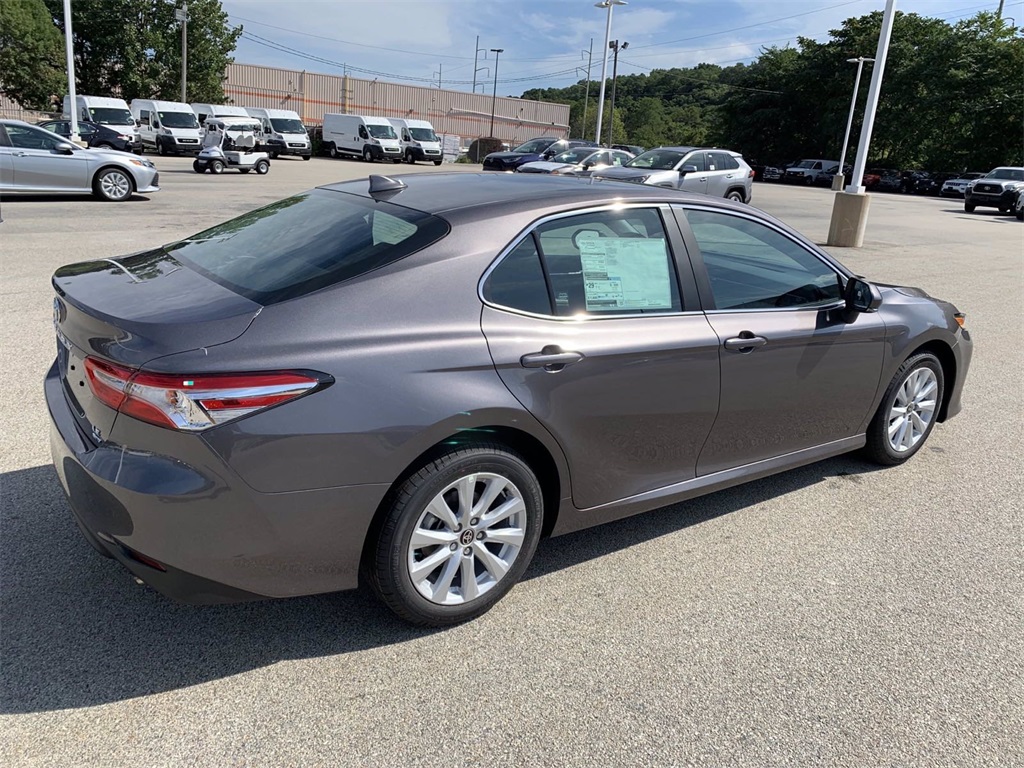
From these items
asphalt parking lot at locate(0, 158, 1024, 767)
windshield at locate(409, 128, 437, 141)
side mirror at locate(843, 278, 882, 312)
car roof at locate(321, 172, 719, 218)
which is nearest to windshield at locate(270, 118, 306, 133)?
windshield at locate(409, 128, 437, 141)

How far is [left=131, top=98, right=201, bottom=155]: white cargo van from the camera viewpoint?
3581cm

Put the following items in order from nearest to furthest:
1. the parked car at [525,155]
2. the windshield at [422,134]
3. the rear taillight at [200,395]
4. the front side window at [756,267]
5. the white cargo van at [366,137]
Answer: the rear taillight at [200,395], the front side window at [756,267], the parked car at [525,155], the white cargo van at [366,137], the windshield at [422,134]

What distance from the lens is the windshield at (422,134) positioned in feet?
144

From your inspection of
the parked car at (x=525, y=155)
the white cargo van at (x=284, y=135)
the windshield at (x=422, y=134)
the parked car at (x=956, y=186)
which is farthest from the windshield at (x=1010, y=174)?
the white cargo van at (x=284, y=135)

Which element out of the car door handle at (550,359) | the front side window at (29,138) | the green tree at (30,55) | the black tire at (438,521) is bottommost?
the black tire at (438,521)

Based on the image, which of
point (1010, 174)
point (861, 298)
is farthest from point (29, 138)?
point (1010, 174)

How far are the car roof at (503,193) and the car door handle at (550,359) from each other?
0.59 metres

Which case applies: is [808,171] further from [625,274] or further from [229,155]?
[625,274]

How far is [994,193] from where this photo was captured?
30.6 m

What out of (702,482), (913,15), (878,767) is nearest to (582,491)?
(702,482)

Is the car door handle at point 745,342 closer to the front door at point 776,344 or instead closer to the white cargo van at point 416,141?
the front door at point 776,344

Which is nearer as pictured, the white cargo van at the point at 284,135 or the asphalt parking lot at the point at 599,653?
the asphalt parking lot at the point at 599,653

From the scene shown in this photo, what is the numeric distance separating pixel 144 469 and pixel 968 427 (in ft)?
17.4

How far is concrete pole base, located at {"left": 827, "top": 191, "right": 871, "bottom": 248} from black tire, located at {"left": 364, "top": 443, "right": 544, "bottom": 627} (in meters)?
14.0
